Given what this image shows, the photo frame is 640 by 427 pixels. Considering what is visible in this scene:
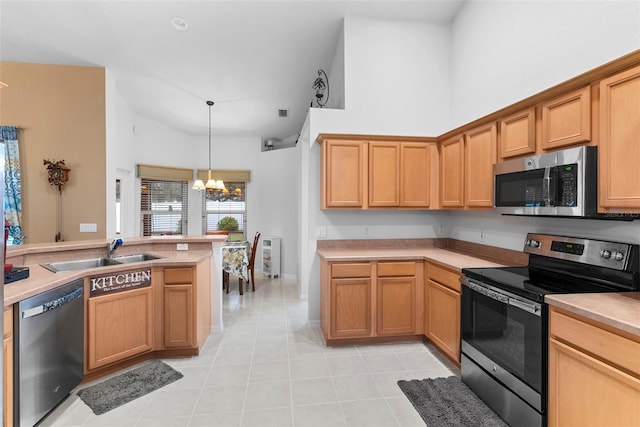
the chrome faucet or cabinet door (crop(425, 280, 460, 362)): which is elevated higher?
the chrome faucet

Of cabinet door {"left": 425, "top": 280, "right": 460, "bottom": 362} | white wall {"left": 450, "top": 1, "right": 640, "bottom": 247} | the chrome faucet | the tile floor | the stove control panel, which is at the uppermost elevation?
white wall {"left": 450, "top": 1, "right": 640, "bottom": 247}

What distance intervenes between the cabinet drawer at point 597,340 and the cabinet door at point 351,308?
5.18 ft

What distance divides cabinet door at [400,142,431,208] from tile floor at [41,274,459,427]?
4.91 feet

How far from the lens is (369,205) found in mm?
3293

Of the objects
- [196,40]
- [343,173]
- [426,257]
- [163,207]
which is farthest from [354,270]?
[163,207]

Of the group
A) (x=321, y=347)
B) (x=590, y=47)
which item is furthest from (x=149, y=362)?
(x=590, y=47)

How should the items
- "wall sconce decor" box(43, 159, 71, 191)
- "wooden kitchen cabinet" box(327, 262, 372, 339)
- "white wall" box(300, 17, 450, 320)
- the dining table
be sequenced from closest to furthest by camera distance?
"wooden kitchen cabinet" box(327, 262, 372, 339) → "white wall" box(300, 17, 450, 320) → "wall sconce decor" box(43, 159, 71, 191) → the dining table

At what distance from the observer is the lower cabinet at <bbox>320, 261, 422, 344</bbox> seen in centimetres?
296

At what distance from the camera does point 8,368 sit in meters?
1.65

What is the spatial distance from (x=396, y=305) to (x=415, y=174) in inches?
55.5

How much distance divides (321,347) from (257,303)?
5.59ft

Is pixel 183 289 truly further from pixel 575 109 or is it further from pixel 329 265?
pixel 575 109

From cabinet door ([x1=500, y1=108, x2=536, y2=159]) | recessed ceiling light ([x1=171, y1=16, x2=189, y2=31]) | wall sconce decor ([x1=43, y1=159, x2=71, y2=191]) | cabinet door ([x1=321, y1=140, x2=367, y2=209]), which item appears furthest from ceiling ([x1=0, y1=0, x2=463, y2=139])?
cabinet door ([x1=500, y1=108, x2=536, y2=159])

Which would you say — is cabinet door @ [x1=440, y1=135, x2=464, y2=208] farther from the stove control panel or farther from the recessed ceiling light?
the recessed ceiling light
